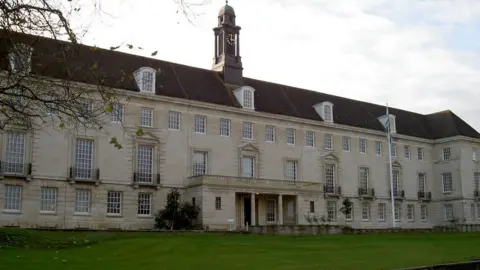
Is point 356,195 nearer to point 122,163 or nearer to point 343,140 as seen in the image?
point 343,140

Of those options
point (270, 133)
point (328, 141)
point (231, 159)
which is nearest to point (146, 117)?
point (231, 159)

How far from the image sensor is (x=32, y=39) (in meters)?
9.73

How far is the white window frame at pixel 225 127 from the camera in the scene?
4533 centimetres

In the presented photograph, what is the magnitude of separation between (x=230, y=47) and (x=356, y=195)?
17.2 meters

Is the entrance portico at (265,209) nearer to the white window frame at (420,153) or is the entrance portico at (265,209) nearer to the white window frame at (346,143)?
the white window frame at (346,143)

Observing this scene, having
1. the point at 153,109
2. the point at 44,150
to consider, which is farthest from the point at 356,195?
the point at 44,150

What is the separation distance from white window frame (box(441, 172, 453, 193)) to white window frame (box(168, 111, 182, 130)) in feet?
102

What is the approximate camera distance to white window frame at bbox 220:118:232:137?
149 feet

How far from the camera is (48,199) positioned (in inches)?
1463

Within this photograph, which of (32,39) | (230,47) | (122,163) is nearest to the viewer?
(32,39)

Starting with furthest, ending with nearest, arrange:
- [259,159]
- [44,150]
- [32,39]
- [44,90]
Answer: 1. [259,159]
2. [44,150]
3. [44,90]
4. [32,39]

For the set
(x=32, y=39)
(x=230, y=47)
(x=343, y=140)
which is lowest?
(x=32, y=39)

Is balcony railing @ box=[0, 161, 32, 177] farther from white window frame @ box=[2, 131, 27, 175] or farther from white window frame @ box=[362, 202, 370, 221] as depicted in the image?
white window frame @ box=[362, 202, 370, 221]

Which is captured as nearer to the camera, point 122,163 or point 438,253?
point 438,253
